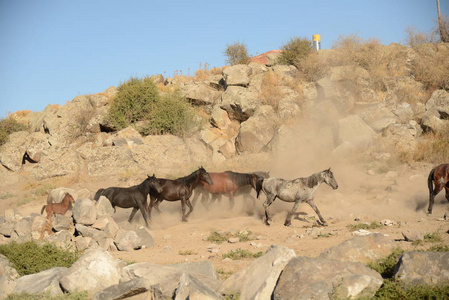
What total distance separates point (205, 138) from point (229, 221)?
1192 cm

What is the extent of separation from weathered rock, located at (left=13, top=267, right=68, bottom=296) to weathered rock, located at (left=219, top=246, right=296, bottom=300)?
9.44ft

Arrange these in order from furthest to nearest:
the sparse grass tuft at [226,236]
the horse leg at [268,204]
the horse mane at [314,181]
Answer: the horse leg at [268,204] < the horse mane at [314,181] < the sparse grass tuft at [226,236]

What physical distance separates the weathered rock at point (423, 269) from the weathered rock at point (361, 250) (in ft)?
2.53

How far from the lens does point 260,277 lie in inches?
260

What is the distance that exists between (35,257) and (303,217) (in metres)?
8.18

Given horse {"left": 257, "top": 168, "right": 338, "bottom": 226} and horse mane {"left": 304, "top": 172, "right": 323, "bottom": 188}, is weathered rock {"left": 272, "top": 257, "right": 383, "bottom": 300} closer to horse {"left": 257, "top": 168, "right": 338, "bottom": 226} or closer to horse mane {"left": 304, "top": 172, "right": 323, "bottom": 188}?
horse {"left": 257, "top": 168, "right": 338, "bottom": 226}

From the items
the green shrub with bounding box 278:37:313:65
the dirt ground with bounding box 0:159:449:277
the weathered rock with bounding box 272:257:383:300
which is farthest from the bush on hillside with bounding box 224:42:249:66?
the weathered rock with bounding box 272:257:383:300

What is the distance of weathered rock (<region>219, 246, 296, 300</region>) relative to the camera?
639 centimetres

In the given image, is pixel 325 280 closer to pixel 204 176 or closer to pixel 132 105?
pixel 204 176

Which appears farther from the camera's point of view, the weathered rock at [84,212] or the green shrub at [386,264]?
the weathered rock at [84,212]

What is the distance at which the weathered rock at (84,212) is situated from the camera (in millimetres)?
12109

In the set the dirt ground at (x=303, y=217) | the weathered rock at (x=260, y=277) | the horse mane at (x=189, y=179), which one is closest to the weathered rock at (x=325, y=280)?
the weathered rock at (x=260, y=277)

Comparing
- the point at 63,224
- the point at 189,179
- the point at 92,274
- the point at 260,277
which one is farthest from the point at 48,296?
the point at 189,179

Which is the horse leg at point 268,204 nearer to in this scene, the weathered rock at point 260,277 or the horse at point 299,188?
the horse at point 299,188
